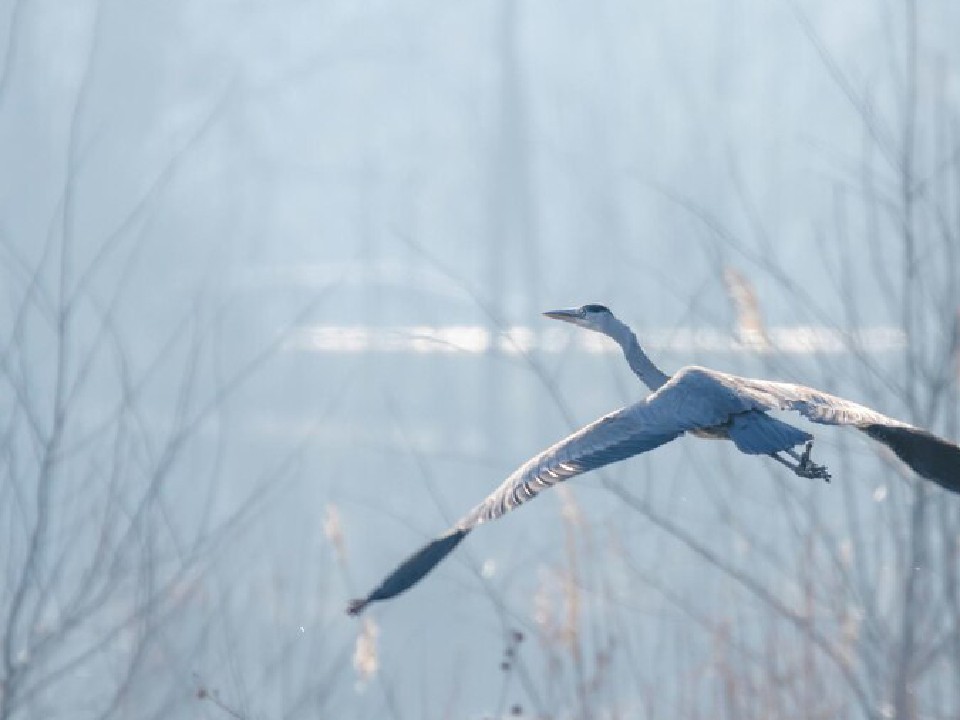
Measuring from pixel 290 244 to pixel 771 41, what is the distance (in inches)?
535

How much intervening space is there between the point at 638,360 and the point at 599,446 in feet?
2.04

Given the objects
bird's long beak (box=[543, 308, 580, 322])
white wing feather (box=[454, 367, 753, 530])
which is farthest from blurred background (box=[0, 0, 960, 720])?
white wing feather (box=[454, 367, 753, 530])

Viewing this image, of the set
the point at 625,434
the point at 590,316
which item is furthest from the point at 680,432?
the point at 590,316

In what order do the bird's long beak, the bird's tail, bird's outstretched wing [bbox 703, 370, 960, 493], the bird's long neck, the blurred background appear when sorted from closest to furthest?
the bird's tail
bird's outstretched wing [bbox 703, 370, 960, 493]
the bird's long neck
the bird's long beak
the blurred background

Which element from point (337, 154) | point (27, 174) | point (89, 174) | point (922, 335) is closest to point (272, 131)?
point (337, 154)

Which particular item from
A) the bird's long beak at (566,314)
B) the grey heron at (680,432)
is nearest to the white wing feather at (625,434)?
the grey heron at (680,432)

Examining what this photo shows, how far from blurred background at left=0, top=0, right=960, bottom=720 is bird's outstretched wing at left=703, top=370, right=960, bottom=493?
1026mm

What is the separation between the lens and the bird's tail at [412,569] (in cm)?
218

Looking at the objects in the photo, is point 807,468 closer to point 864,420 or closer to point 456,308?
point 864,420

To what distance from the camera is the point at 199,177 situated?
88.6 ft

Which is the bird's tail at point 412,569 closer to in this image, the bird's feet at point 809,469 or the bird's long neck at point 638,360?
the bird's feet at point 809,469

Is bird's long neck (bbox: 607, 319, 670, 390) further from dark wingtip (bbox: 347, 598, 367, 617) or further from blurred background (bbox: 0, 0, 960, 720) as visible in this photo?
dark wingtip (bbox: 347, 598, 367, 617)

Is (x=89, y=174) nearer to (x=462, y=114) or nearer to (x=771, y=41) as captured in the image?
(x=462, y=114)

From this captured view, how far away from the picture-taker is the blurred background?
422cm
